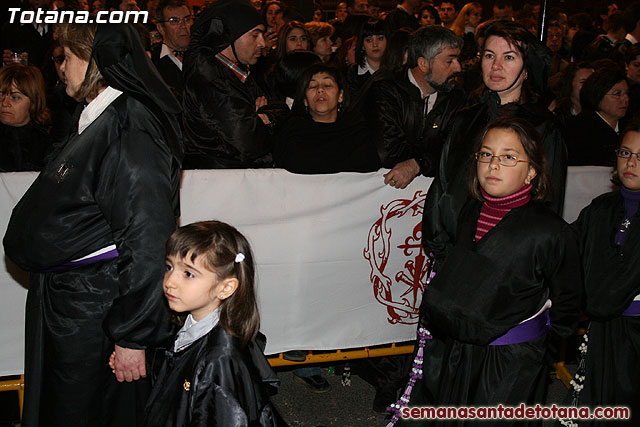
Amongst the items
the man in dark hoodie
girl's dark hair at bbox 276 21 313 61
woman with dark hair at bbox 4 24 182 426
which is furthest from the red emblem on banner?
girl's dark hair at bbox 276 21 313 61

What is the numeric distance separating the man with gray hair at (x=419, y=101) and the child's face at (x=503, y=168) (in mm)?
1424

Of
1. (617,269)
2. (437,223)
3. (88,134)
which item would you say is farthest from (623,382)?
(88,134)

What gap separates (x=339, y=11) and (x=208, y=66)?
31.4 ft

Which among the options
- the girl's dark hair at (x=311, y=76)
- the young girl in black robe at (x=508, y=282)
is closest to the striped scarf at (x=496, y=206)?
the young girl in black robe at (x=508, y=282)

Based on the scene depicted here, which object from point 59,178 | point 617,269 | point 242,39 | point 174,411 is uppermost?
point 242,39

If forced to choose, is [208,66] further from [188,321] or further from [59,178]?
[188,321]

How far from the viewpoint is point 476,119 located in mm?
3865

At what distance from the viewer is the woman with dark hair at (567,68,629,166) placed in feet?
18.0

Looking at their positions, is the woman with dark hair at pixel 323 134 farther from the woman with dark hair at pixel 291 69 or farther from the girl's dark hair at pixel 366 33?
the girl's dark hair at pixel 366 33

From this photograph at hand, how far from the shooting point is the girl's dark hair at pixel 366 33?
672 centimetres

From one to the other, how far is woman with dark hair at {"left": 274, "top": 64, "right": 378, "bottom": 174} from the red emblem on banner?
1.24 feet

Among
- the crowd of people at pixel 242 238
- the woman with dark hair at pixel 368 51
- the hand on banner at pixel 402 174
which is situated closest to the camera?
the crowd of people at pixel 242 238

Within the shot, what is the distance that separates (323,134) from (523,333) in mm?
2067

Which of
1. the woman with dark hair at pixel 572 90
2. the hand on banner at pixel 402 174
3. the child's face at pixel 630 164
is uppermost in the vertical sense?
the woman with dark hair at pixel 572 90
